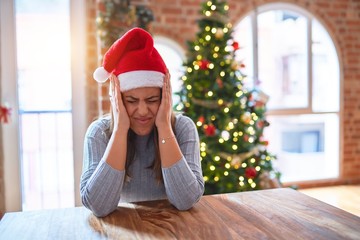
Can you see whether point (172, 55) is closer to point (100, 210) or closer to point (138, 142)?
point (138, 142)

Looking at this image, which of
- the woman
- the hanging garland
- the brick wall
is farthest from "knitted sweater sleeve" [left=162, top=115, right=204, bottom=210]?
the brick wall

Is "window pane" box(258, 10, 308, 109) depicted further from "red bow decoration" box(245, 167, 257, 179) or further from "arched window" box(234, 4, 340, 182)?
"red bow decoration" box(245, 167, 257, 179)

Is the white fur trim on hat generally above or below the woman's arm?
above

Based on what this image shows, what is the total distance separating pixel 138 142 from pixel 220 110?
63.7 inches

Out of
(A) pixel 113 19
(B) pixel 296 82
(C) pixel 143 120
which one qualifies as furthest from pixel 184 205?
(B) pixel 296 82

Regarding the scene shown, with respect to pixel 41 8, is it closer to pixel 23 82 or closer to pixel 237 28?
pixel 23 82

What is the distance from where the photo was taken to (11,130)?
3084 millimetres

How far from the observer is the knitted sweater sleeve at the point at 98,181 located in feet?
3.57

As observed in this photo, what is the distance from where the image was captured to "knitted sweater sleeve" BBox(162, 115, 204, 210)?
1124mm

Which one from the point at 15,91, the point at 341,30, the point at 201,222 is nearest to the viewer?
the point at 201,222

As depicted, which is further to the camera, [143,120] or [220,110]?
[220,110]

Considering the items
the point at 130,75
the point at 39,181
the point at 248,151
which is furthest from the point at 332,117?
the point at 130,75

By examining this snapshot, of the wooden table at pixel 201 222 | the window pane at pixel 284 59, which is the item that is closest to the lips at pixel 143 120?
the wooden table at pixel 201 222

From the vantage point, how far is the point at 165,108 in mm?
1310
